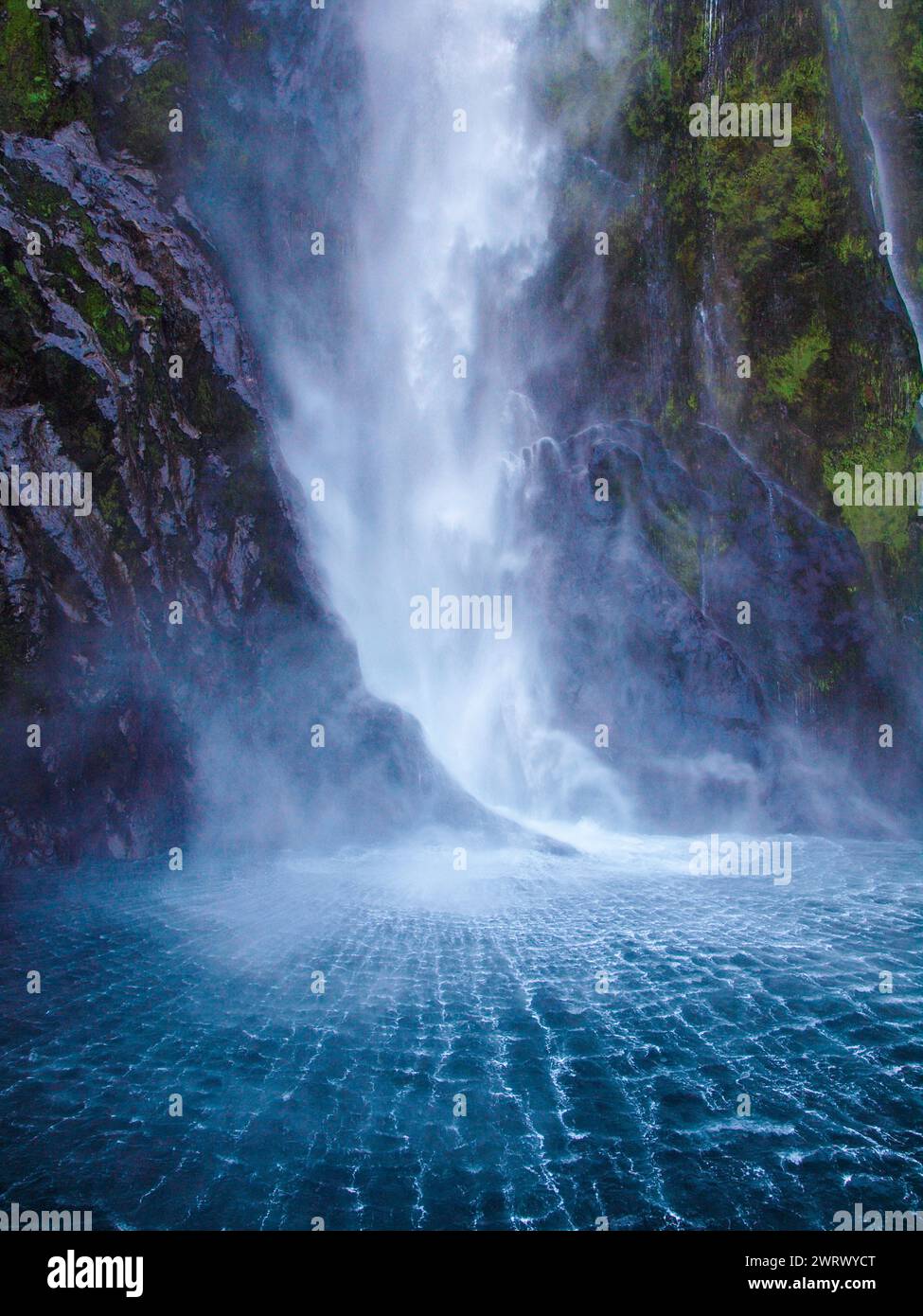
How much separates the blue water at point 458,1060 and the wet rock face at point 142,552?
424cm

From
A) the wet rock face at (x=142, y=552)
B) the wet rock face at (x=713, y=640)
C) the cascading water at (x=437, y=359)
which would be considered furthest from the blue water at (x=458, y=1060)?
the cascading water at (x=437, y=359)

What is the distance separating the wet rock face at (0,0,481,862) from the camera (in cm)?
1766

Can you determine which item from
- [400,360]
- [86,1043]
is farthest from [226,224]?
[86,1043]

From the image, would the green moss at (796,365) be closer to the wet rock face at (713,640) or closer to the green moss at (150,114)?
the wet rock face at (713,640)

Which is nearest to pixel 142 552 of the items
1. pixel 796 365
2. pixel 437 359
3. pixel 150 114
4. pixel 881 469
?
pixel 150 114

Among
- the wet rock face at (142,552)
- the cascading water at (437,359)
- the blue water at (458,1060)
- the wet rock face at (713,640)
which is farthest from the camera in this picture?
the cascading water at (437,359)

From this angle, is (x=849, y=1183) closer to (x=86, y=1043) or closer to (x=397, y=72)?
(x=86, y=1043)

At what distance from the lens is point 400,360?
97.2 feet

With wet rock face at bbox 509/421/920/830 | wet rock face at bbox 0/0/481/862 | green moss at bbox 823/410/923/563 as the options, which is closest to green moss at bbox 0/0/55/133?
wet rock face at bbox 0/0/481/862

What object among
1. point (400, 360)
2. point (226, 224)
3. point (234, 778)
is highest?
point (226, 224)

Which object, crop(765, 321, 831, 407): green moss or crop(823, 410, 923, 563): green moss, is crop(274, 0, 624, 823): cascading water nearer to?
crop(765, 321, 831, 407): green moss

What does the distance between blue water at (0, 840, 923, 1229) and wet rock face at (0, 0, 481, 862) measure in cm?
424

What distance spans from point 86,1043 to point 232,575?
14622 mm

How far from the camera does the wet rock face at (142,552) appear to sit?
1766cm
